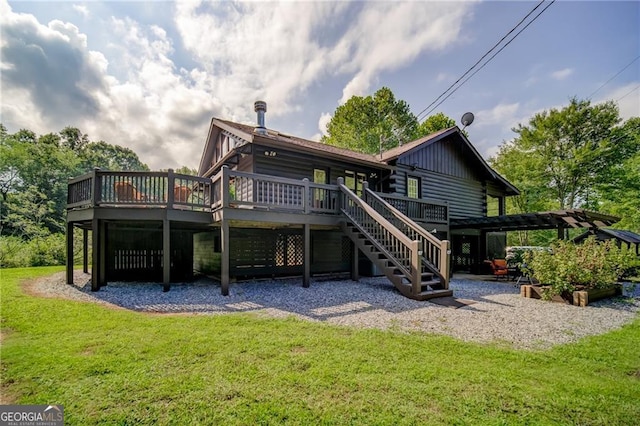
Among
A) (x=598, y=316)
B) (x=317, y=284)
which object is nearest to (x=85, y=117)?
(x=317, y=284)

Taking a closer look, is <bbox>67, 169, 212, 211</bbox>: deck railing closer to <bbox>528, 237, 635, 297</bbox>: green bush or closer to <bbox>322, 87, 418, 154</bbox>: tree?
<bbox>528, 237, 635, 297</bbox>: green bush

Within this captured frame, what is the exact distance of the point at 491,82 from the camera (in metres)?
10.8

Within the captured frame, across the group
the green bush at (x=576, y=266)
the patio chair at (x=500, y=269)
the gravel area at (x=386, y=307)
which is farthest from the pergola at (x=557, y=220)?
the gravel area at (x=386, y=307)

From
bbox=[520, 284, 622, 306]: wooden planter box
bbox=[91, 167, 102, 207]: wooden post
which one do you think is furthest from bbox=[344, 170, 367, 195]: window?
bbox=[91, 167, 102, 207]: wooden post

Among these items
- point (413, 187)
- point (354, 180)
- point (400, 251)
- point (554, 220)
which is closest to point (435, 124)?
point (413, 187)

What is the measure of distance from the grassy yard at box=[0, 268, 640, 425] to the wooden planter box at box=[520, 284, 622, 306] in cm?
251

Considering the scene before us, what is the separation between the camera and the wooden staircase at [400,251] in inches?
271

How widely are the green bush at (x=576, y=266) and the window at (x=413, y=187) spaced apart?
6.05 meters

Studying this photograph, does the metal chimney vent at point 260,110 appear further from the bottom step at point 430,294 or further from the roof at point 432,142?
the bottom step at point 430,294

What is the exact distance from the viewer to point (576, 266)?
730 centimetres

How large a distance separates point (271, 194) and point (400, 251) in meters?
3.74

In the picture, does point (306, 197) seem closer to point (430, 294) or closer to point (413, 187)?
point (430, 294)

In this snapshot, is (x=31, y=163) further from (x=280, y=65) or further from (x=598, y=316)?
(x=598, y=316)

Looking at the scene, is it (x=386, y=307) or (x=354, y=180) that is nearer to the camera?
(x=386, y=307)
